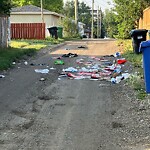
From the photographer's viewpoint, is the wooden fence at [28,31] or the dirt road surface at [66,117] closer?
the dirt road surface at [66,117]

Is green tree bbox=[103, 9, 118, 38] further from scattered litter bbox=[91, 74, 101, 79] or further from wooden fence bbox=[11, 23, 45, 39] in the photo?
scattered litter bbox=[91, 74, 101, 79]

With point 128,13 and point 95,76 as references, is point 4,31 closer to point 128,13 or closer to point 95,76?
point 95,76

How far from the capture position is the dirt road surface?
258 inches

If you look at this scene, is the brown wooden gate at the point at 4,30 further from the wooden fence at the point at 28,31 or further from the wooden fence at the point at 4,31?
the wooden fence at the point at 28,31

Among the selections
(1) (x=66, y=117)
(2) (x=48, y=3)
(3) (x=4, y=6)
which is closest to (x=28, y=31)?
(3) (x=4, y=6)

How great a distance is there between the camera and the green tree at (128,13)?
110 ft

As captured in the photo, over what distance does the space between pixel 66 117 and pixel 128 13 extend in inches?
1131

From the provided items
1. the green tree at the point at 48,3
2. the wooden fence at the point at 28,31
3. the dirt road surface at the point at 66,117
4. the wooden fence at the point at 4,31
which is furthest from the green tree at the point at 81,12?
the dirt road surface at the point at 66,117

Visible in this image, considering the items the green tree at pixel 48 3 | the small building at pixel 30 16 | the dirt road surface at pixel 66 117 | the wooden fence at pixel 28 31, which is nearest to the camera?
the dirt road surface at pixel 66 117

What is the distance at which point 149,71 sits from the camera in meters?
9.30

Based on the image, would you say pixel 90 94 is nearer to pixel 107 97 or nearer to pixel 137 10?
pixel 107 97

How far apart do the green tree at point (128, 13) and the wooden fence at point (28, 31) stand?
795cm

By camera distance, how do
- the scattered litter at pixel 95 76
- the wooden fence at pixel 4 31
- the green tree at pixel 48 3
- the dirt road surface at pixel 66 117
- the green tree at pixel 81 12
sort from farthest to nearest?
the green tree at pixel 81 12, the green tree at pixel 48 3, the wooden fence at pixel 4 31, the scattered litter at pixel 95 76, the dirt road surface at pixel 66 117

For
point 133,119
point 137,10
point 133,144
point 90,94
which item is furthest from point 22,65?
point 137,10
